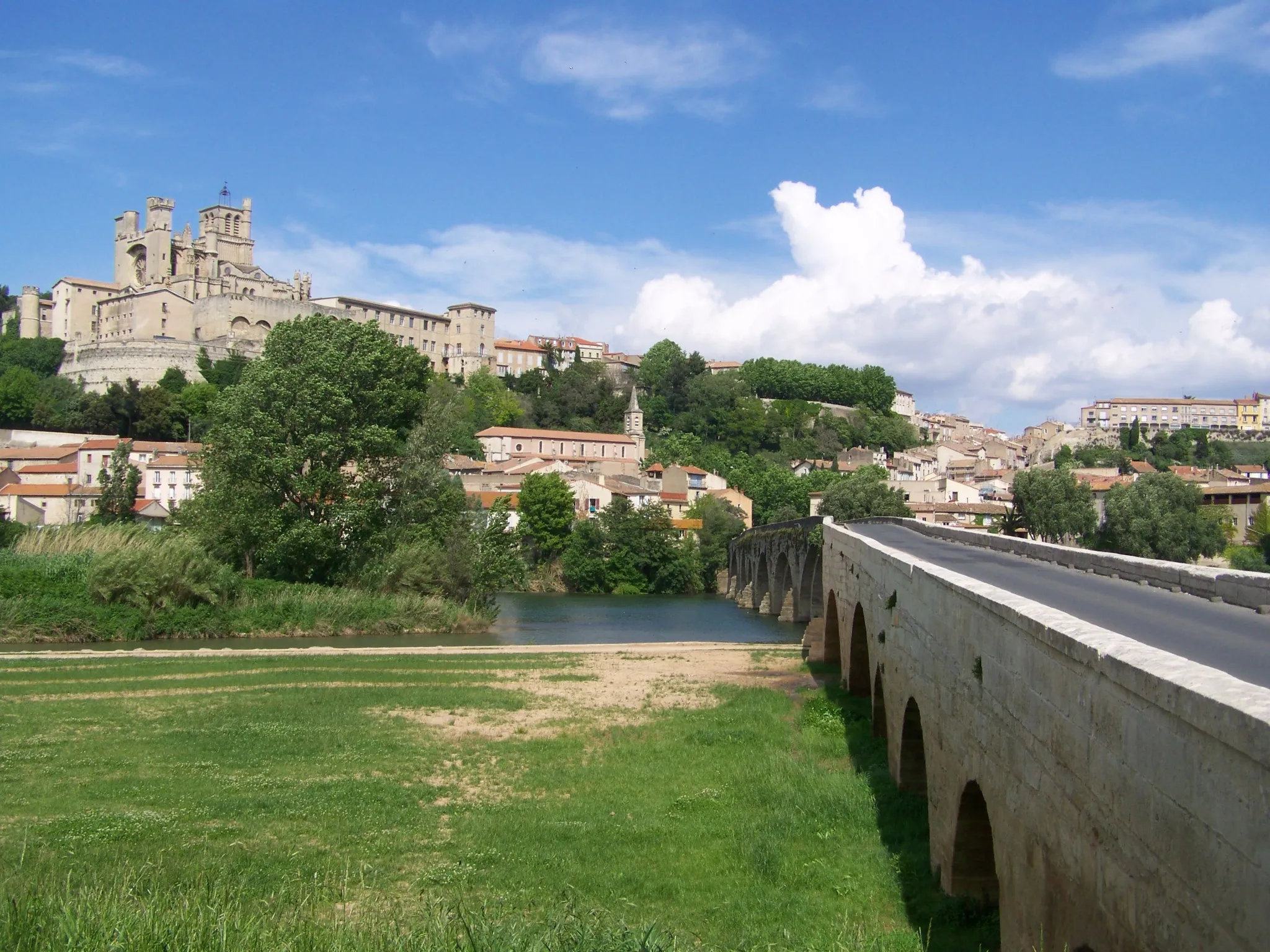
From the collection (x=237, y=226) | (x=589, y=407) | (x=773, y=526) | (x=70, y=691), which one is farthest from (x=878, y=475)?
(x=237, y=226)

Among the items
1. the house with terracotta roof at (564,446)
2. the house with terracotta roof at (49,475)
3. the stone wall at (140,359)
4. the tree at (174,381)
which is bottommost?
the house with terracotta roof at (49,475)

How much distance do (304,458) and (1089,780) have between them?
35217 mm

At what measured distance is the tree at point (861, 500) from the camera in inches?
2672

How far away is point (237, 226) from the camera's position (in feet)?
442

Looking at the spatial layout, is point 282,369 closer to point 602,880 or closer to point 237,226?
point 602,880

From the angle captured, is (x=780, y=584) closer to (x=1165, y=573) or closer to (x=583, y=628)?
(x=583, y=628)

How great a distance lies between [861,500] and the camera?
68.7 m

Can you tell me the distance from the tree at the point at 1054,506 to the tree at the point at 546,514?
1097 inches

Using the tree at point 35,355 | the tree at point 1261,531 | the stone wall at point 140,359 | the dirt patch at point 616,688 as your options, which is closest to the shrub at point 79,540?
the dirt patch at point 616,688

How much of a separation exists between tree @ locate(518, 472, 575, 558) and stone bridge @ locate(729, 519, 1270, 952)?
58.4m

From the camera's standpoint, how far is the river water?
112 feet

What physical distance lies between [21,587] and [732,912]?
3133 centimetres

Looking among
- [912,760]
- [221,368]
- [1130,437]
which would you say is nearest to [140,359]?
[221,368]

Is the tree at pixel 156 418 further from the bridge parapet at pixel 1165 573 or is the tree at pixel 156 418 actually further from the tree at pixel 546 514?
the bridge parapet at pixel 1165 573
